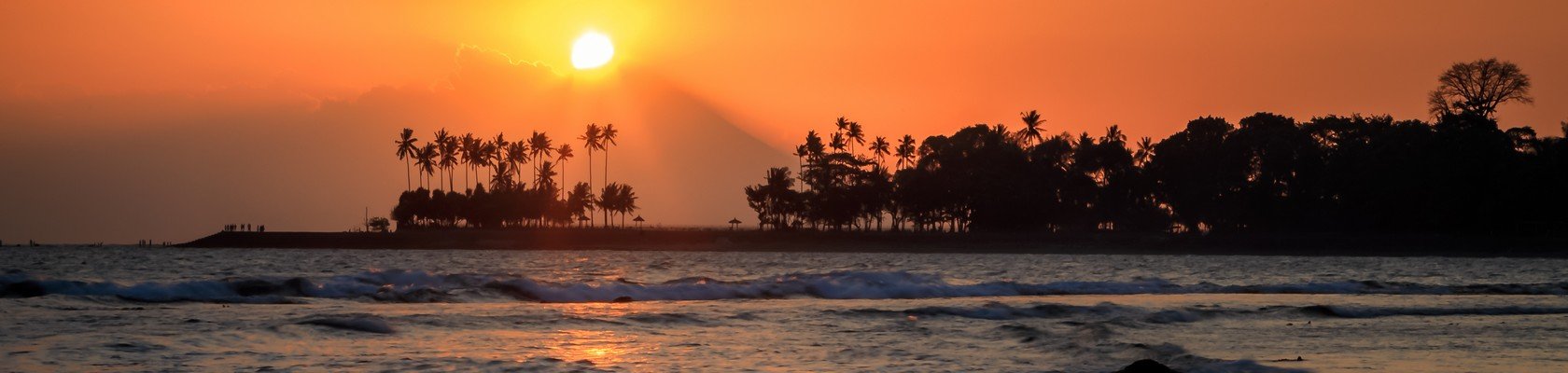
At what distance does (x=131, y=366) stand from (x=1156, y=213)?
135730 mm

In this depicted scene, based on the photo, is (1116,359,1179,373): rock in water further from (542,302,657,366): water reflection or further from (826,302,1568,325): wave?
(826,302,1568,325): wave

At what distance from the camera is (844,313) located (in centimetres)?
3147

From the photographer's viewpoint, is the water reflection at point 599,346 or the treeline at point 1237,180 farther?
the treeline at point 1237,180

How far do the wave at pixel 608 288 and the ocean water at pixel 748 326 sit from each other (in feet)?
0.36

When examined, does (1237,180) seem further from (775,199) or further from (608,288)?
(608,288)

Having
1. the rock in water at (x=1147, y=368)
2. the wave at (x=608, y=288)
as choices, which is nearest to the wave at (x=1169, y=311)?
the wave at (x=608, y=288)

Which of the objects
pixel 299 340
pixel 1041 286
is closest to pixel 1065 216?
pixel 1041 286

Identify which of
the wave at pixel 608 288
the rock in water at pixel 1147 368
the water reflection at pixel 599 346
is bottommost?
the rock in water at pixel 1147 368

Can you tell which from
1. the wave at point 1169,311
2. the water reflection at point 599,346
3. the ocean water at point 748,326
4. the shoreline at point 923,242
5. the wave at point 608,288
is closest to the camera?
the ocean water at point 748,326

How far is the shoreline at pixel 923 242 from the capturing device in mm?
118750

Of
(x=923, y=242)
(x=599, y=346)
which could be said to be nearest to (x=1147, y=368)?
(x=599, y=346)

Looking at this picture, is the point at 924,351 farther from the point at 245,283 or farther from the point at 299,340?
the point at 245,283

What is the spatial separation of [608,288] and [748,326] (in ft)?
40.1

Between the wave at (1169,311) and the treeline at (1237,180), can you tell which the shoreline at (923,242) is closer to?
the treeline at (1237,180)
